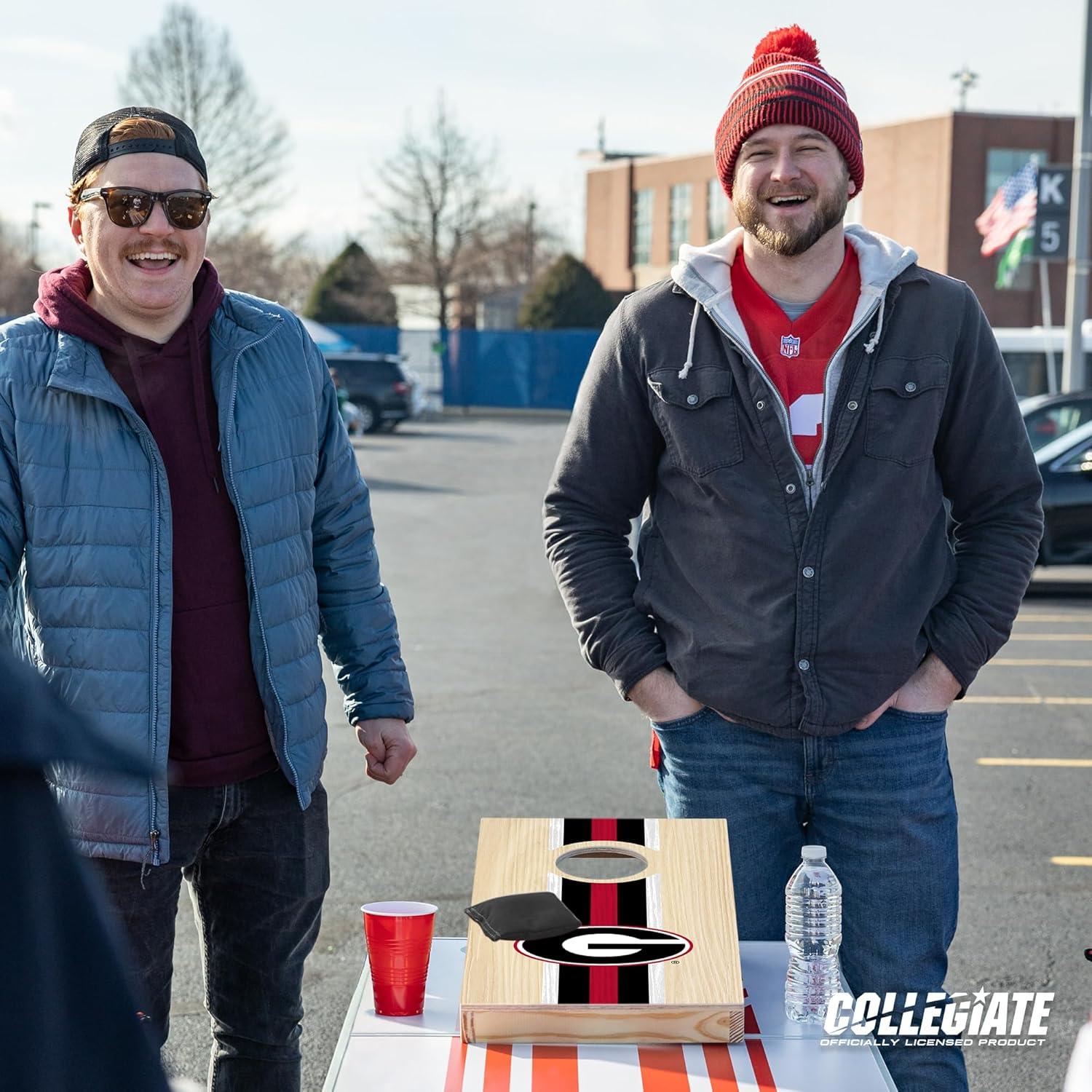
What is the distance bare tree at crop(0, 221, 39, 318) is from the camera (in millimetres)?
52250

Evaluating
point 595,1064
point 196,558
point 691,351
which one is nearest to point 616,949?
point 595,1064

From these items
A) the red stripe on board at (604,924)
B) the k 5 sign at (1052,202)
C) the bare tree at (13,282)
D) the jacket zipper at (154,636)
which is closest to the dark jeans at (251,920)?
the jacket zipper at (154,636)

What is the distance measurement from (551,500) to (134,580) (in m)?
0.89

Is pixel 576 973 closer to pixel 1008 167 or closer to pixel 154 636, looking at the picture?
pixel 154 636

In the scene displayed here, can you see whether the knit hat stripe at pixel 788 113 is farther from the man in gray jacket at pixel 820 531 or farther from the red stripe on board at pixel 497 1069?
the red stripe on board at pixel 497 1069

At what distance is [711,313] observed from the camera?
2.70m

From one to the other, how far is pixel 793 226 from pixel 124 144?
1.20 m

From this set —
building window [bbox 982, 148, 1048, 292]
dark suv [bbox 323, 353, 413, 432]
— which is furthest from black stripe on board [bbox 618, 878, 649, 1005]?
building window [bbox 982, 148, 1048, 292]

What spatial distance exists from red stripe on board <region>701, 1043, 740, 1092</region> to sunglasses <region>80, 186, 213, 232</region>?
162 cm

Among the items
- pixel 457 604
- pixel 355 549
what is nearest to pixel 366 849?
pixel 355 549

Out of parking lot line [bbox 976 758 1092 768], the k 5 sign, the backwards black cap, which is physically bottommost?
parking lot line [bbox 976 758 1092 768]

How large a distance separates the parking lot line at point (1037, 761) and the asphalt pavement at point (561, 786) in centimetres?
3

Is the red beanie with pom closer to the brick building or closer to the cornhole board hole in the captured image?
the cornhole board hole

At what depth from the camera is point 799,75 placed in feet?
8.74
